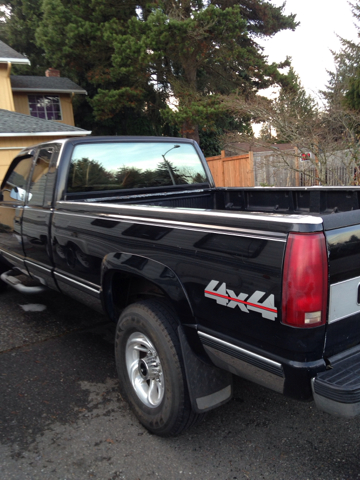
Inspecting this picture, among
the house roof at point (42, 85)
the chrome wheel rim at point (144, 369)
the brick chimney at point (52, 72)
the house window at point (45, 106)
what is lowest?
the chrome wheel rim at point (144, 369)

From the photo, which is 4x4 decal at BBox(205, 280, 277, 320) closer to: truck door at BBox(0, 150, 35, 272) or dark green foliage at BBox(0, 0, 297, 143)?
truck door at BBox(0, 150, 35, 272)

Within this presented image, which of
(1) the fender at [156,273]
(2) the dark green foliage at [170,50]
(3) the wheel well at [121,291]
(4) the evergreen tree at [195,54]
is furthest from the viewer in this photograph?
(2) the dark green foliage at [170,50]

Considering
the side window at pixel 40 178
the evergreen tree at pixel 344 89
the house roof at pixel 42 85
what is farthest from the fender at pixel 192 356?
the house roof at pixel 42 85

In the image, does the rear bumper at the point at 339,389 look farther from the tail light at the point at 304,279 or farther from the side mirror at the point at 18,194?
the side mirror at the point at 18,194

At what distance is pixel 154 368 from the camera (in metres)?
2.43

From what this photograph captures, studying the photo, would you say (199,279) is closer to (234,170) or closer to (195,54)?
(234,170)

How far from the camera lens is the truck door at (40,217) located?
3482mm

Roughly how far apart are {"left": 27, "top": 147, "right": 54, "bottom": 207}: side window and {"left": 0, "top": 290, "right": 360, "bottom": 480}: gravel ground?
154cm

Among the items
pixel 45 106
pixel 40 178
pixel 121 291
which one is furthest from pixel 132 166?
pixel 45 106

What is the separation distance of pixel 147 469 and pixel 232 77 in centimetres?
2069

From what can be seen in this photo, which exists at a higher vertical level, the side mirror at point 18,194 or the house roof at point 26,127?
the house roof at point 26,127

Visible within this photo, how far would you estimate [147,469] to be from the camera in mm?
2223

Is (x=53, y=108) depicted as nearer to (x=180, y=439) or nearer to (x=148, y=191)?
(x=148, y=191)

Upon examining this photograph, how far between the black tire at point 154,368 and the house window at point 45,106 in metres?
23.8
